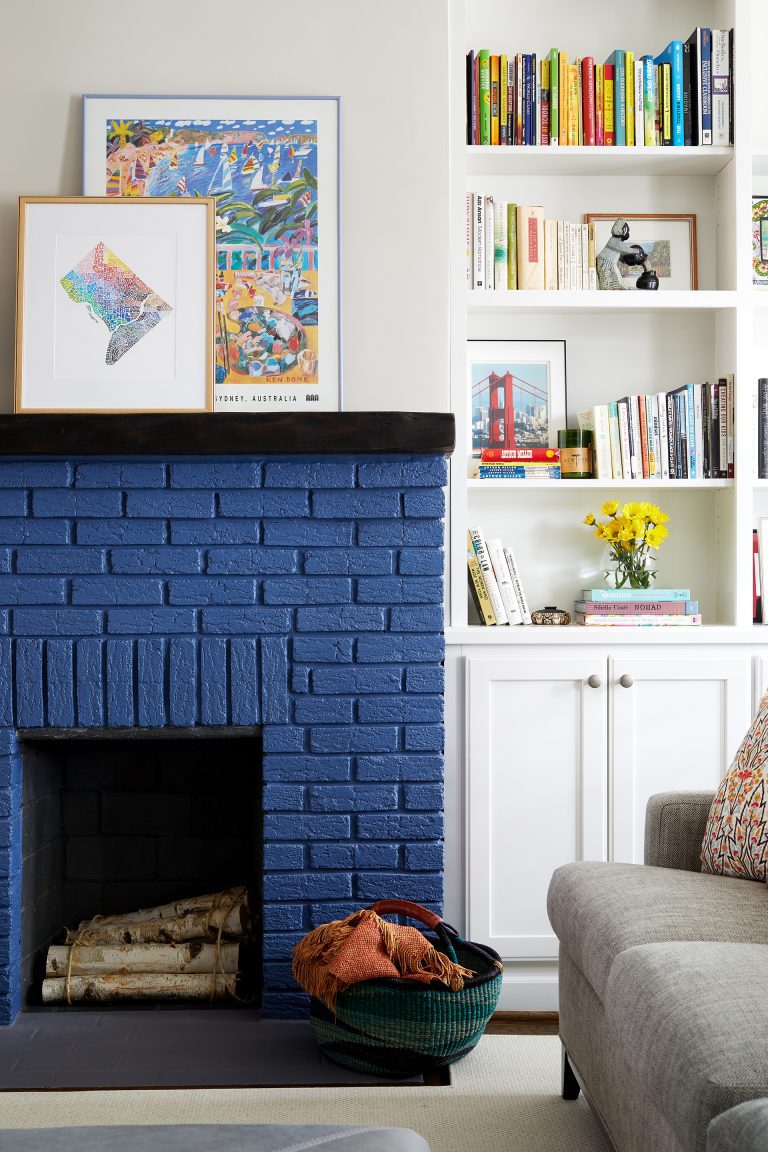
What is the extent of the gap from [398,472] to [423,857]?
36.2 inches

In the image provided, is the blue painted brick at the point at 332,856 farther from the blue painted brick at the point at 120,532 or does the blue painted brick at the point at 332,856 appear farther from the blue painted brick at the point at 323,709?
the blue painted brick at the point at 120,532

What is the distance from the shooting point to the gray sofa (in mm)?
1170

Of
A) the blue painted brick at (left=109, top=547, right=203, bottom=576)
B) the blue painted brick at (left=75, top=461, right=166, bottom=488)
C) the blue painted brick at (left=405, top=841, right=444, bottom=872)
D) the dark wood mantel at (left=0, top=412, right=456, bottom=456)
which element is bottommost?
A: the blue painted brick at (left=405, top=841, right=444, bottom=872)

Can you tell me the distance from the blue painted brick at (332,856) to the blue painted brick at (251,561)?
2.17 ft

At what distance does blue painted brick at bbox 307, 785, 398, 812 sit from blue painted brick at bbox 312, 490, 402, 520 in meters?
0.64

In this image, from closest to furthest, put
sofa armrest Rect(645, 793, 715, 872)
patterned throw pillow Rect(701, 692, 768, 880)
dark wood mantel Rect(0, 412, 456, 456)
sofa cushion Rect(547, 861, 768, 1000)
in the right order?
sofa cushion Rect(547, 861, 768, 1000) < patterned throw pillow Rect(701, 692, 768, 880) < sofa armrest Rect(645, 793, 715, 872) < dark wood mantel Rect(0, 412, 456, 456)

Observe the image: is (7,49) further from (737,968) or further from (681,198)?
(737,968)

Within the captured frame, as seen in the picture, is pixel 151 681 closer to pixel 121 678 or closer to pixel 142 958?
pixel 121 678

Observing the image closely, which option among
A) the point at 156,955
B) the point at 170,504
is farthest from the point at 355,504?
the point at 156,955

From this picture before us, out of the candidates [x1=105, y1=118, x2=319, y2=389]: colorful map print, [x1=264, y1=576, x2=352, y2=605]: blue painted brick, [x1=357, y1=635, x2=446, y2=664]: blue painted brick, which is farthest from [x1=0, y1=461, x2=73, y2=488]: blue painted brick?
[x1=357, y1=635, x2=446, y2=664]: blue painted brick

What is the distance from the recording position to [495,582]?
274 centimetres

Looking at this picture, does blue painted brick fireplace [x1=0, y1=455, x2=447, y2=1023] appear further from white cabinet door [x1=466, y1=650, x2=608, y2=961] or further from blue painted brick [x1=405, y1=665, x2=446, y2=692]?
white cabinet door [x1=466, y1=650, x2=608, y2=961]

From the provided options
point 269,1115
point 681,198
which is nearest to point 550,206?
point 681,198

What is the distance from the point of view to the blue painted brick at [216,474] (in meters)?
2.38
